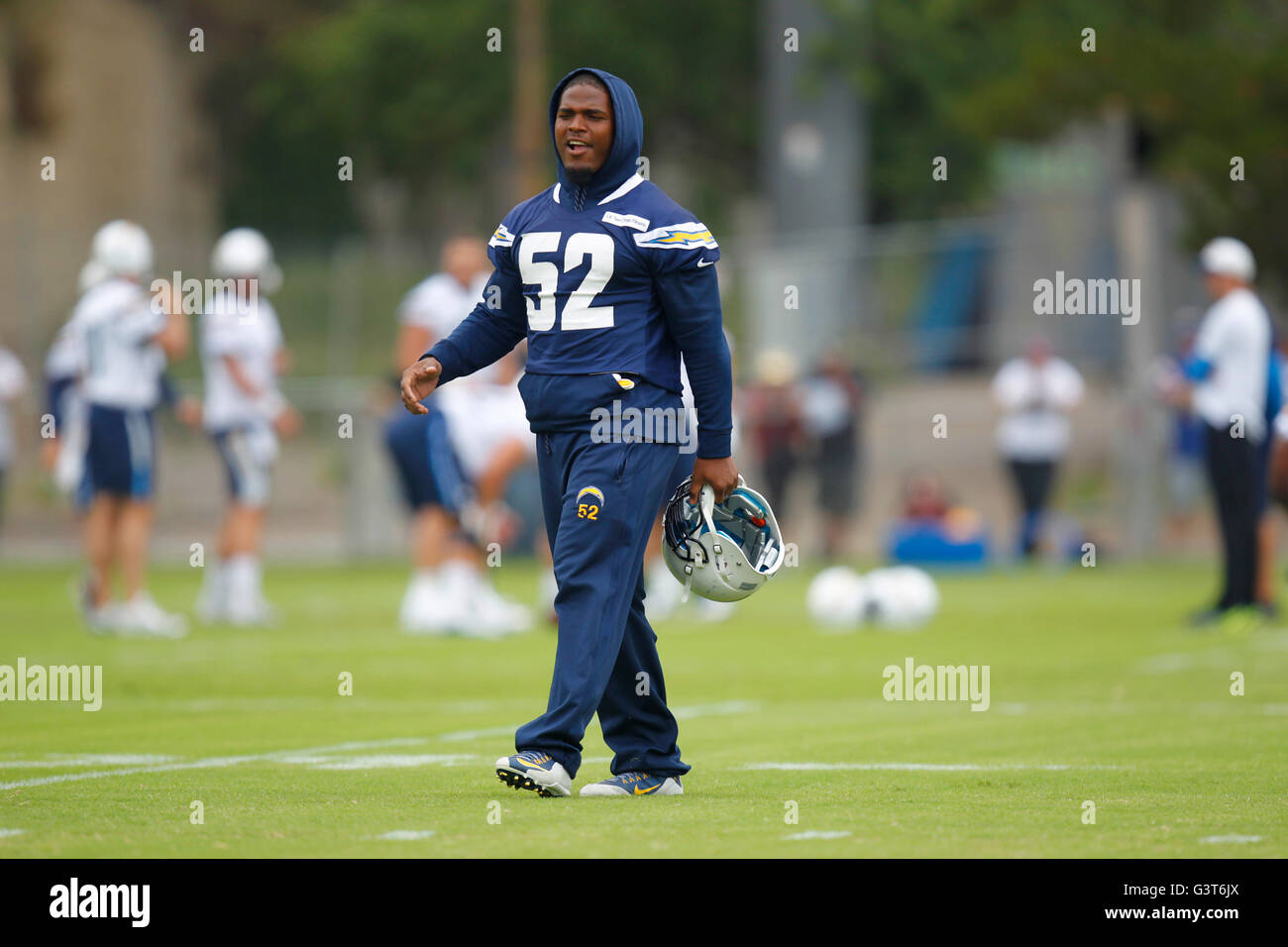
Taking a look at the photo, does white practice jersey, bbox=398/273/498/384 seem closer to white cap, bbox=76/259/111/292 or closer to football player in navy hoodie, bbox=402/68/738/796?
white cap, bbox=76/259/111/292

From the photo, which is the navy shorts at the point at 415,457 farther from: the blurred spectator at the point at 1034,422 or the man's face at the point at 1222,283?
the blurred spectator at the point at 1034,422

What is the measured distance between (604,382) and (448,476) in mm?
7549

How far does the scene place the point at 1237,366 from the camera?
47.5ft

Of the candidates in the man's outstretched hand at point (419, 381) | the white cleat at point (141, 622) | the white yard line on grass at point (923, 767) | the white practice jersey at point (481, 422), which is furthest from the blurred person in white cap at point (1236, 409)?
the man's outstretched hand at point (419, 381)

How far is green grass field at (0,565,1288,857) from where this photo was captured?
6.01m

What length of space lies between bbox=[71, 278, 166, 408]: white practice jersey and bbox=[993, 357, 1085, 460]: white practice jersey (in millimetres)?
11220

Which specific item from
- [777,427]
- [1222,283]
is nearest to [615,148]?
[1222,283]

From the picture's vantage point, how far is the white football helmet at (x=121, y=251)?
14.4 m

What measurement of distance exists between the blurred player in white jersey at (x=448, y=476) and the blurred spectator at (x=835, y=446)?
11.1 m

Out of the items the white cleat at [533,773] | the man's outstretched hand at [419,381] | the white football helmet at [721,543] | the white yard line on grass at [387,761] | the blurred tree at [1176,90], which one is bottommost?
the white yard line on grass at [387,761]

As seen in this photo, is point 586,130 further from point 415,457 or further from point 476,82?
point 476,82

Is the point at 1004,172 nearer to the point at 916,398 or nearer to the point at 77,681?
the point at 916,398
